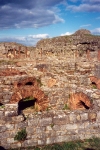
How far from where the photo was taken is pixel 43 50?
32.1m

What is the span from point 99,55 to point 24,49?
42.5ft

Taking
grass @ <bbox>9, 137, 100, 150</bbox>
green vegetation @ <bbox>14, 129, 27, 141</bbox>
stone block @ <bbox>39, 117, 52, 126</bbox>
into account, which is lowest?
grass @ <bbox>9, 137, 100, 150</bbox>

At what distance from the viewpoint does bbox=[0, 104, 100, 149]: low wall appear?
502 cm

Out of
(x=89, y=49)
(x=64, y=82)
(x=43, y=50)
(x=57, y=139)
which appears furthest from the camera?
(x=43, y=50)

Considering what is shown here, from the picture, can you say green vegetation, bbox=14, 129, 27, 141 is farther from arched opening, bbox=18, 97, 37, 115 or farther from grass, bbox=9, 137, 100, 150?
arched opening, bbox=18, 97, 37, 115

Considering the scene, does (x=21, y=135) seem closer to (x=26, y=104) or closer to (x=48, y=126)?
(x=48, y=126)

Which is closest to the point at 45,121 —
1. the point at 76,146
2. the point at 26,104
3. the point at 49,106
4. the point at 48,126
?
the point at 48,126

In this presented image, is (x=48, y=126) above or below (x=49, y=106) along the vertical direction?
above

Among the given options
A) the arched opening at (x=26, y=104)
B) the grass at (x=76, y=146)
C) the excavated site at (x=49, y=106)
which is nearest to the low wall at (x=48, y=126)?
the excavated site at (x=49, y=106)

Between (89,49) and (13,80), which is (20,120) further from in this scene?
(89,49)

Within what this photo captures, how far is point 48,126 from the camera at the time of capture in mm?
5250

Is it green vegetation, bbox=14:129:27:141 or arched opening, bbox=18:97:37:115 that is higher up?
green vegetation, bbox=14:129:27:141

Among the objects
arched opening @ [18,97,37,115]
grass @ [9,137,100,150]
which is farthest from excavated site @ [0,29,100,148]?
grass @ [9,137,100,150]

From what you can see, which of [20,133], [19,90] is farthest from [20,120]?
[19,90]
